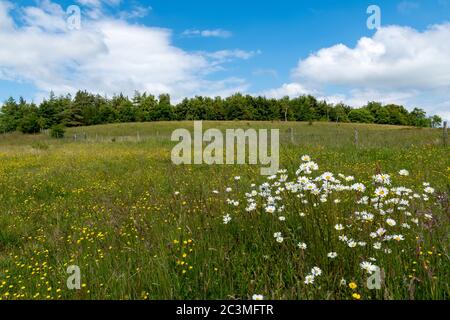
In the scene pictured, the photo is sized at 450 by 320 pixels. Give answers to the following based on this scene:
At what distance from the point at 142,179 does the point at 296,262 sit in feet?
25.2

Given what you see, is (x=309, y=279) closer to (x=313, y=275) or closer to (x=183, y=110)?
(x=313, y=275)

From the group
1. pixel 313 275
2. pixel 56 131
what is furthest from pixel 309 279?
pixel 56 131

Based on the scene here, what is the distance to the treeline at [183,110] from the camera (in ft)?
293

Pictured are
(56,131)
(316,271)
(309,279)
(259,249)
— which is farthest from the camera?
(56,131)

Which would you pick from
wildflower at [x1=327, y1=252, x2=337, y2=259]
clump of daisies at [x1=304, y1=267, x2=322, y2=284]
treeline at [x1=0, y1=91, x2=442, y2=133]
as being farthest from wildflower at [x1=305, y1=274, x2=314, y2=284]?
treeline at [x1=0, y1=91, x2=442, y2=133]

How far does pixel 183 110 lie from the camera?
105m

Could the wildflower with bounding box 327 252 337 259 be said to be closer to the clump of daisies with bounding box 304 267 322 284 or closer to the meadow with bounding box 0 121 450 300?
the meadow with bounding box 0 121 450 300

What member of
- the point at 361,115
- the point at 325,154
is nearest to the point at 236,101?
the point at 361,115

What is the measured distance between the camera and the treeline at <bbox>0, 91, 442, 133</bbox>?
89.3 metres

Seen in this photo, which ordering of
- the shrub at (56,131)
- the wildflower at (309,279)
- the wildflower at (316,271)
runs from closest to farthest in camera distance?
the wildflower at (309,279)
the wildflower at (316,271)
the shrub at (56,131)

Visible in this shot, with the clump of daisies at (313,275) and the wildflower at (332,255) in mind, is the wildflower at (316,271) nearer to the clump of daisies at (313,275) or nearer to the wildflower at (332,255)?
the clump of daisies at (313,275)

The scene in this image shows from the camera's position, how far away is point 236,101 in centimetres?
10450

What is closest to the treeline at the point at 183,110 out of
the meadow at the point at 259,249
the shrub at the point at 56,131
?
the shrub at the point at 56,131
